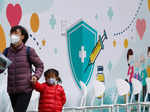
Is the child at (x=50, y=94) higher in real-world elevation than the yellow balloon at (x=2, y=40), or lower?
lower

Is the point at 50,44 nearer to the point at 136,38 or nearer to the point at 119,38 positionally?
the point at 119,38

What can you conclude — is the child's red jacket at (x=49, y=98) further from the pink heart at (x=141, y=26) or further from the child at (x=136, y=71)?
the pink heart at (x=141, y=26)

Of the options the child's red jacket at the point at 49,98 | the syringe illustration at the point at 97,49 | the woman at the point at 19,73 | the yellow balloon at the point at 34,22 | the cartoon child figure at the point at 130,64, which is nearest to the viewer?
the woman at the point at 19,73

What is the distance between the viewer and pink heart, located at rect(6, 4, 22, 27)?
509cm

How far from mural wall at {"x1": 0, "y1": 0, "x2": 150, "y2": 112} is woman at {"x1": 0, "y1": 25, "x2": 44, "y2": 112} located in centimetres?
65

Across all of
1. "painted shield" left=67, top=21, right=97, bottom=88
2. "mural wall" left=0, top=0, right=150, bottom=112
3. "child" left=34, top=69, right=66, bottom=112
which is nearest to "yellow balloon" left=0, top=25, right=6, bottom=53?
"mural wall" left=0, top=0, right=150, bottom=112

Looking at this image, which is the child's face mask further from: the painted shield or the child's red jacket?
the painted shield

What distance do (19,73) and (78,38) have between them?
1806 mm

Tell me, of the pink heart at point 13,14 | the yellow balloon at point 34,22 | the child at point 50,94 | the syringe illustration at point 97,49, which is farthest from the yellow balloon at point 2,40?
the syringe illustration at point 97,49

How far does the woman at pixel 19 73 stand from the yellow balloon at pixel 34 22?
95 centimetres

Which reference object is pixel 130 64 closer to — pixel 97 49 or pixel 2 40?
pixel 97 49

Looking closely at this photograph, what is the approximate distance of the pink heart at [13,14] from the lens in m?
5.09

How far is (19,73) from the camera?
4301 mm

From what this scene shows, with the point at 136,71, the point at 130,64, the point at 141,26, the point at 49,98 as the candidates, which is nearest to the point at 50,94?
the point at 49,98
